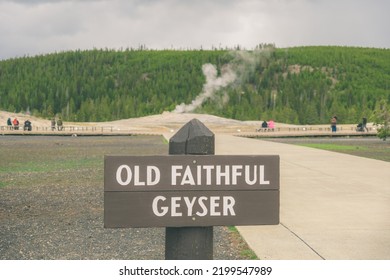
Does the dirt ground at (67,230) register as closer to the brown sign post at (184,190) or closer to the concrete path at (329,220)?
the concrete path at (329,220)

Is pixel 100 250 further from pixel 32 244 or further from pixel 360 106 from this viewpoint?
pixel 360 106

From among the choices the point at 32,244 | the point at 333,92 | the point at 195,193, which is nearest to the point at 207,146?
the point at 195,193

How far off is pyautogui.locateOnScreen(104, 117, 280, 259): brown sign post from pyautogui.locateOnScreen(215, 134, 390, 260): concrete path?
281 centimetres

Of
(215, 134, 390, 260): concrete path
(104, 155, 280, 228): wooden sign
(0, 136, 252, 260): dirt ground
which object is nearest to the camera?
(104, 155, 280, 228): wooden sign

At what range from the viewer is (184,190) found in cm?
345

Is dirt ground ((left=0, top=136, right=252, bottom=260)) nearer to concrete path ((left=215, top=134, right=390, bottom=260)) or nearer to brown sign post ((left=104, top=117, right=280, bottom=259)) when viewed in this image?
concrete path ((left=215, top=134, right=390, bottom=260))

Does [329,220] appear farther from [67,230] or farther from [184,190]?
[184,190]

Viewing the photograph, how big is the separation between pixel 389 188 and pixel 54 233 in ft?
22.7

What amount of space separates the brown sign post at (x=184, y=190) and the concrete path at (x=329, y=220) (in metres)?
2.81

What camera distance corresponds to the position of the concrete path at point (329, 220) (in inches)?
257

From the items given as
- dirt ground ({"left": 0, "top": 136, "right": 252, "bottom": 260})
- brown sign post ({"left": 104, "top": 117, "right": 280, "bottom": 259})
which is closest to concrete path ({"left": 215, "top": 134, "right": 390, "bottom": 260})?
dirt ground ({"left": 0, "top": 136, "right": 252, "bottom": 260})

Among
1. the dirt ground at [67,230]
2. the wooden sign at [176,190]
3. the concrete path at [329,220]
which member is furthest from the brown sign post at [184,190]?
the dirt ground at [67,230]

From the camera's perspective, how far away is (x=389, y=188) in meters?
12.0

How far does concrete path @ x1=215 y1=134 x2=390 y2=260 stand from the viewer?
6523mm
